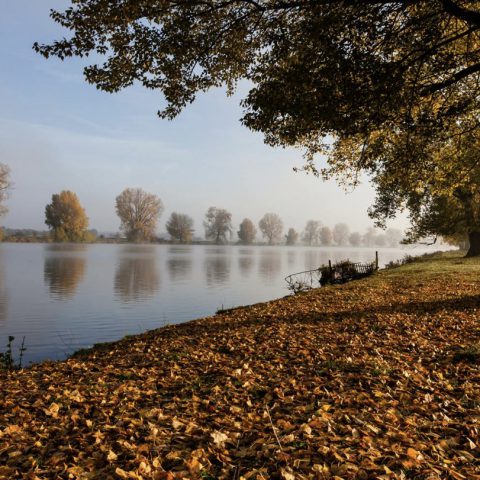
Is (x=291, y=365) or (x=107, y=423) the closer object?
(x=107, y=423)

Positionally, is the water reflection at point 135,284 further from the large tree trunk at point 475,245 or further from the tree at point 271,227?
the tree at point 271,227

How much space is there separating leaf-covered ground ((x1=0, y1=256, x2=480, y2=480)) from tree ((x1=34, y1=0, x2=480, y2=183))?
591cm

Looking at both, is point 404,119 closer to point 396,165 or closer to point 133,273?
point 396,165

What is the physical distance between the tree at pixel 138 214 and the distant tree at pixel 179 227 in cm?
1358

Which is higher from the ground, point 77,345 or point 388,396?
point 388,396

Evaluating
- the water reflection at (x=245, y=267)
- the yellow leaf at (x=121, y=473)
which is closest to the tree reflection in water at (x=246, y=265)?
the water reflection at (x=245, y=267)

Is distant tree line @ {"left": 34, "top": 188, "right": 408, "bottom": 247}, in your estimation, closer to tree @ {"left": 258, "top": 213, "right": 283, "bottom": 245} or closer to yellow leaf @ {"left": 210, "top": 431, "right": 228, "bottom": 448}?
tree @ {"left": 258, "top": 213, "right": 283, "bottom": 245}

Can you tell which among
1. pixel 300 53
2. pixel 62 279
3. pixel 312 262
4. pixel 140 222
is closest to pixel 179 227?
pixel 140 222

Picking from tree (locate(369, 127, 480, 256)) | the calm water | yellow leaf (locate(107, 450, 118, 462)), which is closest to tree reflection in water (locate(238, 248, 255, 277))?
the calm water

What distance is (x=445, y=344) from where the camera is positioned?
8258 millimetres

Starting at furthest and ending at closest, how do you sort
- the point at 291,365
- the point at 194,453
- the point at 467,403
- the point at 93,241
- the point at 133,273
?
the point at 93,241, the point at 133,273, the point at 291,365, the point at 467,403, the point at 194,453

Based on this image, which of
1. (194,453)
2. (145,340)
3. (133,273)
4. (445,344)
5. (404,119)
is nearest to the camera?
(194,453)

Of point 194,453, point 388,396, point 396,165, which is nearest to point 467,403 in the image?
point 388,396

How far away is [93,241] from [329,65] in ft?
383
